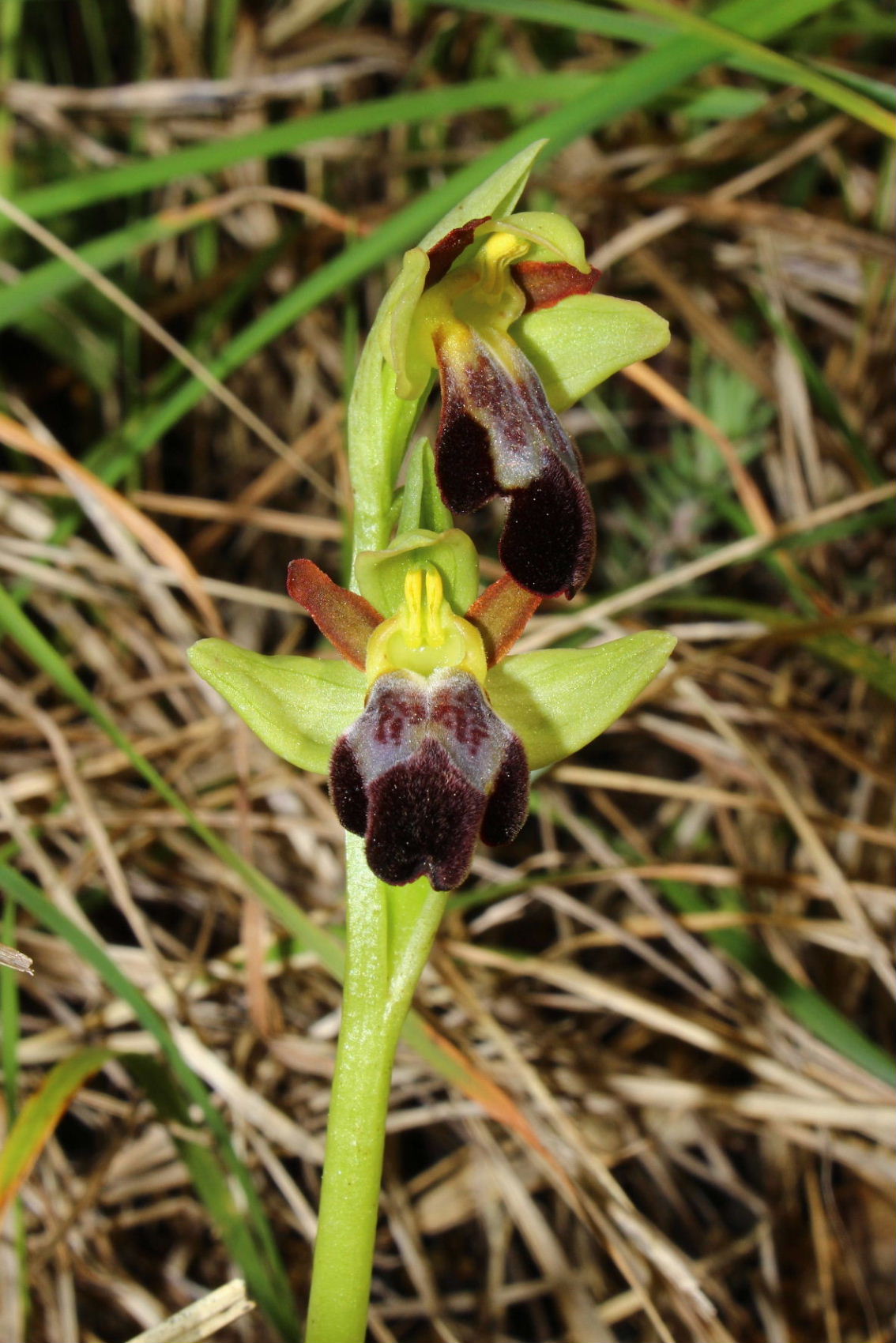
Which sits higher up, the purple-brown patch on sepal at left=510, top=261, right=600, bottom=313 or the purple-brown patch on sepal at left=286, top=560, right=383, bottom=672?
the purple-brown patch on sepal at left=510, top=261, right=600, bottom=313

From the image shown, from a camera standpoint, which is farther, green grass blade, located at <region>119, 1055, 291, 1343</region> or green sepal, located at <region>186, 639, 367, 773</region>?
green grass blade, located at <region>119, 1055, 291, 1343</region>

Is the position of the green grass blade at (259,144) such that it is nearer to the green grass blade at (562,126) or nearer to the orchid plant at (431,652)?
the green grass blade at (562,126)

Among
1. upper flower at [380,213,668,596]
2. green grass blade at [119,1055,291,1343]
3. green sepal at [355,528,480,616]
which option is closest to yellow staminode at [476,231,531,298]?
upper flower at [380,213,668,596]

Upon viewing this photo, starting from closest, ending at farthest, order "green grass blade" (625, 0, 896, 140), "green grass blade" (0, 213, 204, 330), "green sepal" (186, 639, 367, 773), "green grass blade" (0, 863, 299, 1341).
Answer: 1. "green sepal" (186, 639, 367, 773)
2. "green grass blade" (0, 863, 299, 1341)
3. "green grass blade" (625, 0, 896, 140)
4. "green grass blade" (0, 213, 204, 330)

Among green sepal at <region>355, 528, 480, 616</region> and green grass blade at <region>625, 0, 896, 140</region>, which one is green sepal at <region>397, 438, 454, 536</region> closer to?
green sepal at <region>355, 528, 480, 616</region>

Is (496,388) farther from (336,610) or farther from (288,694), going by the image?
(288,694)

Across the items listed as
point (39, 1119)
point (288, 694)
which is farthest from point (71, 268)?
point (39, 1119)

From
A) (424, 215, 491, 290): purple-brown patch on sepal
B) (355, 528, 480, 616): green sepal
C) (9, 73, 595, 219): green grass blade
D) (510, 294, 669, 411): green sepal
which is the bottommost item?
(355, 528, 480, 616): green sepal

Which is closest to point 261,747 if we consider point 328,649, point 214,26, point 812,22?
point 328,649

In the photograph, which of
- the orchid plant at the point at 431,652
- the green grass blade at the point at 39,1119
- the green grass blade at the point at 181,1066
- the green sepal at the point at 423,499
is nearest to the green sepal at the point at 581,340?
the orchid plant at the point at 431,652
